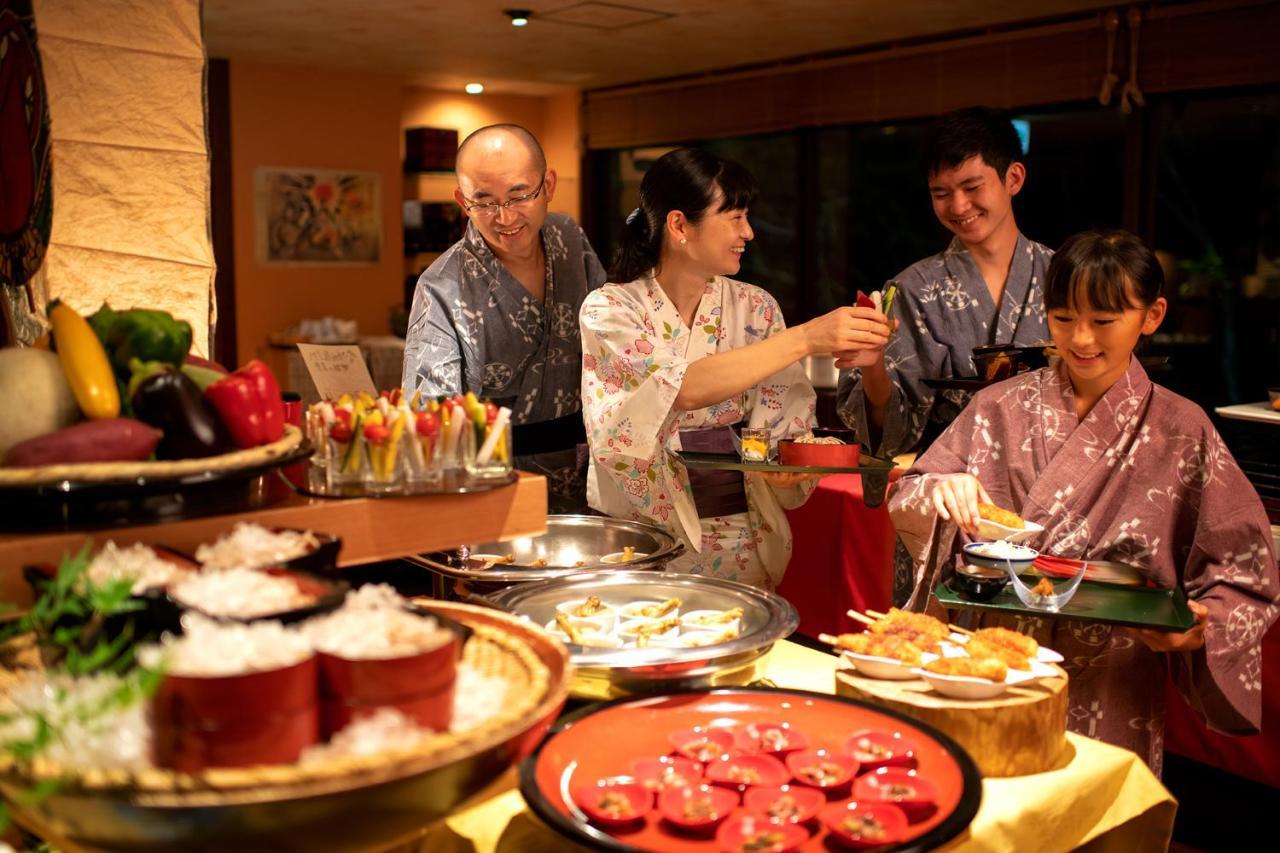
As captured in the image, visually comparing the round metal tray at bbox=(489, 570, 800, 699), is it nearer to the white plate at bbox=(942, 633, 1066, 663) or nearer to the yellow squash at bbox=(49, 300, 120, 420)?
the white plate at bbox=(942, 633, 1066, 663)

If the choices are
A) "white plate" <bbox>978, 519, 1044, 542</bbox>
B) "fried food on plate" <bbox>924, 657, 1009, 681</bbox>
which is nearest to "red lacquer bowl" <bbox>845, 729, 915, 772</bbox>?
"fried food on plate" <bbox>924, 657, 1009, 681</bbox>

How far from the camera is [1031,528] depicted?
79.4 inches

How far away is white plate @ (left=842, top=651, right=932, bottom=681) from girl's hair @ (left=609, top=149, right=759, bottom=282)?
1221 millimetres

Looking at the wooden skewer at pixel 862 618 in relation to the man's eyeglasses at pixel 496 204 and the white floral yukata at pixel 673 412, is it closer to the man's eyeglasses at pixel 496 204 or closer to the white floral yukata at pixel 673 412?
the white floral yukata at pixel 673 412

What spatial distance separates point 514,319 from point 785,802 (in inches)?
76.0

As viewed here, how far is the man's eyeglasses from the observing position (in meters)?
2.85

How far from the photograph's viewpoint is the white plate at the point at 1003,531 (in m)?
2.01

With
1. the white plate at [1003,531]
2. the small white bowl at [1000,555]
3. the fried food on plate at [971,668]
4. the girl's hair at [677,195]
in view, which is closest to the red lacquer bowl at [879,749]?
the fried food on plate at [971,668]

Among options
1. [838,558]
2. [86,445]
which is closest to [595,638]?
[86,445]

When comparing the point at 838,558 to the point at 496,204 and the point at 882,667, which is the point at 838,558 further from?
the point at 882,667

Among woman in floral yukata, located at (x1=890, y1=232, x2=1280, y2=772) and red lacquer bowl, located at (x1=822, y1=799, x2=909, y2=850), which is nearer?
red lacquer bowl, located at (x1=822, y1=799, x2=909, y2=850)

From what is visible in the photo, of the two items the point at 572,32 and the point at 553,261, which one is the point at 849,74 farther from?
the point at 553,261

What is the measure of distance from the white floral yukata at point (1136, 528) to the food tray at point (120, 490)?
4.36ft

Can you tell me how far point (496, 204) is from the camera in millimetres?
2861
